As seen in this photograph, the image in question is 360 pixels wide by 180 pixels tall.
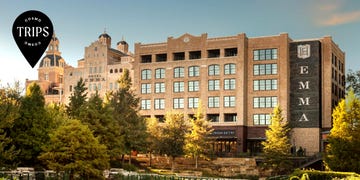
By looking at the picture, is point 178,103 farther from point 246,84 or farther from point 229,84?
point 246,84

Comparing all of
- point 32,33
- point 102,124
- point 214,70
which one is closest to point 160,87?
point 214,70

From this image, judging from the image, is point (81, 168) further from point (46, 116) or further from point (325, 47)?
point (325, 47)

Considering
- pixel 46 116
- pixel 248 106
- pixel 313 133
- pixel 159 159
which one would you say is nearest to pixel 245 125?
pixel 248 106

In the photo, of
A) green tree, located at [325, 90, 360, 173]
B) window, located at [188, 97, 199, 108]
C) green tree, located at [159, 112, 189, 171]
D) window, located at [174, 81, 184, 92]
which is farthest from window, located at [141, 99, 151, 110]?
green tree, located at [325, 90, 360, 173]

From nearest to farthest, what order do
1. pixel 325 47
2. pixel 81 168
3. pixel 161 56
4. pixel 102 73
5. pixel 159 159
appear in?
pixel 81 168 < pixel 159 159 < pixel 325 47 < pixel 161 56 < pixel 102 73

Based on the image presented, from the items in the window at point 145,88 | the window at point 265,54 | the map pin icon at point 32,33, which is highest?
the window at point 265,54

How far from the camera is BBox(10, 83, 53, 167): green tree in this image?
4300 centimetres

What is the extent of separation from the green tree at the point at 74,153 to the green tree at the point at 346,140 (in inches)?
923

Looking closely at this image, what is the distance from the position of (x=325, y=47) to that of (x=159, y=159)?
105 feet

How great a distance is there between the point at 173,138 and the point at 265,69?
23.4 metres

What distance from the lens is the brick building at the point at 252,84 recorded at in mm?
82562

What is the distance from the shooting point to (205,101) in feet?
290

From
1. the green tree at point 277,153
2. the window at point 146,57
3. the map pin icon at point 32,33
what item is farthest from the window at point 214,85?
the map pin icon at point 32,33

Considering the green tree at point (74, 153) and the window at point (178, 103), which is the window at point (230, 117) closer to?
the window at point (178, 103)
